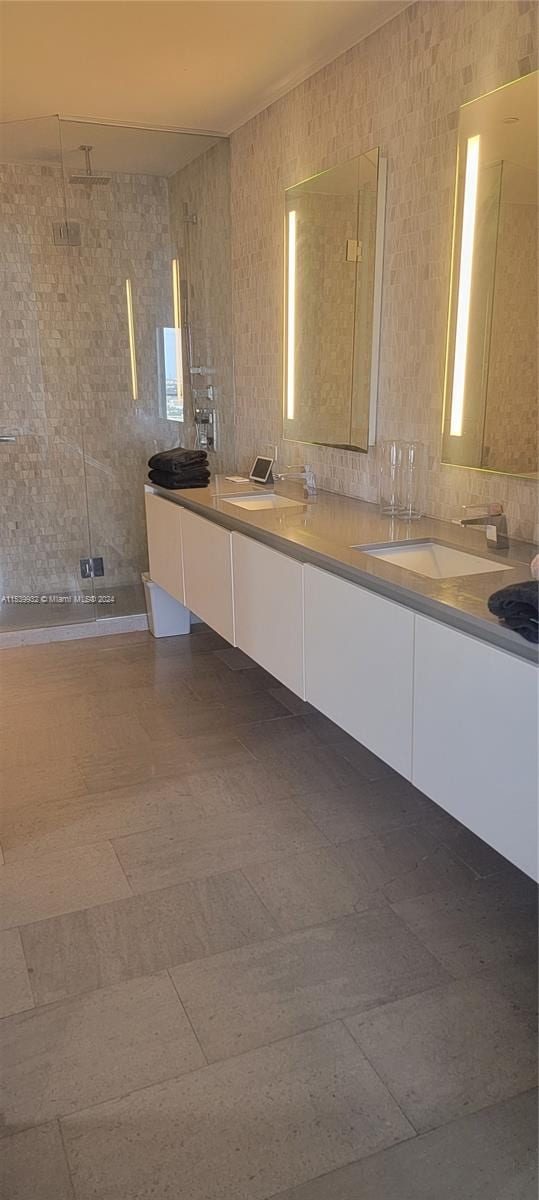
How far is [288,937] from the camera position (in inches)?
76.3

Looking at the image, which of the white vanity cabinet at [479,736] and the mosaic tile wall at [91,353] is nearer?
the white vanity cabinet at [479,736]

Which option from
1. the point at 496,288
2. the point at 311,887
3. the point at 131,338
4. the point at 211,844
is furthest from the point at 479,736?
the point at 131,338

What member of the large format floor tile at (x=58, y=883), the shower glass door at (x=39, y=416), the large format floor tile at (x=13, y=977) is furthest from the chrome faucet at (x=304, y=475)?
the large format floor tile at (x=13, y=977)

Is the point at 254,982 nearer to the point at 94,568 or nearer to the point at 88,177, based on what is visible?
the point at 94,568

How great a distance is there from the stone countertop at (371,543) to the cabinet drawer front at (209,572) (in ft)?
0.20

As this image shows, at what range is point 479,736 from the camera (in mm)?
1685

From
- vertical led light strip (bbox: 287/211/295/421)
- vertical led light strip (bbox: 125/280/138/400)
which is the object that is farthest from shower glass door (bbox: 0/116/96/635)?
vertical led light strip (bbox: 287/211/295/421)

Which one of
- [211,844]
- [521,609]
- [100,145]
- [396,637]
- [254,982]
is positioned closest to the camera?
[521,609]

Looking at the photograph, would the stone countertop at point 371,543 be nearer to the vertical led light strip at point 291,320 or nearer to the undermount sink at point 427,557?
the undermount sink at point 427,557

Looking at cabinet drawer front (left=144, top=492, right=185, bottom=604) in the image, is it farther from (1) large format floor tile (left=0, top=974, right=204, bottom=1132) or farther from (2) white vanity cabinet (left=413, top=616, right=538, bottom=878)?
(1) large format floor tile (left=0, top=974, right=204, bottom=1132)

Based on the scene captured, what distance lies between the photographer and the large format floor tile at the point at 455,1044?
151cm

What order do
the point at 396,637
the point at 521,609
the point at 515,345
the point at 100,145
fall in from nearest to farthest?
the point at 521,609 < the point at 396,637 < the point at 515,345 < the point at 100,145

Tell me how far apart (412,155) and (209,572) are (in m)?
1.55

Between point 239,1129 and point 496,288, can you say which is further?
point 496,288
